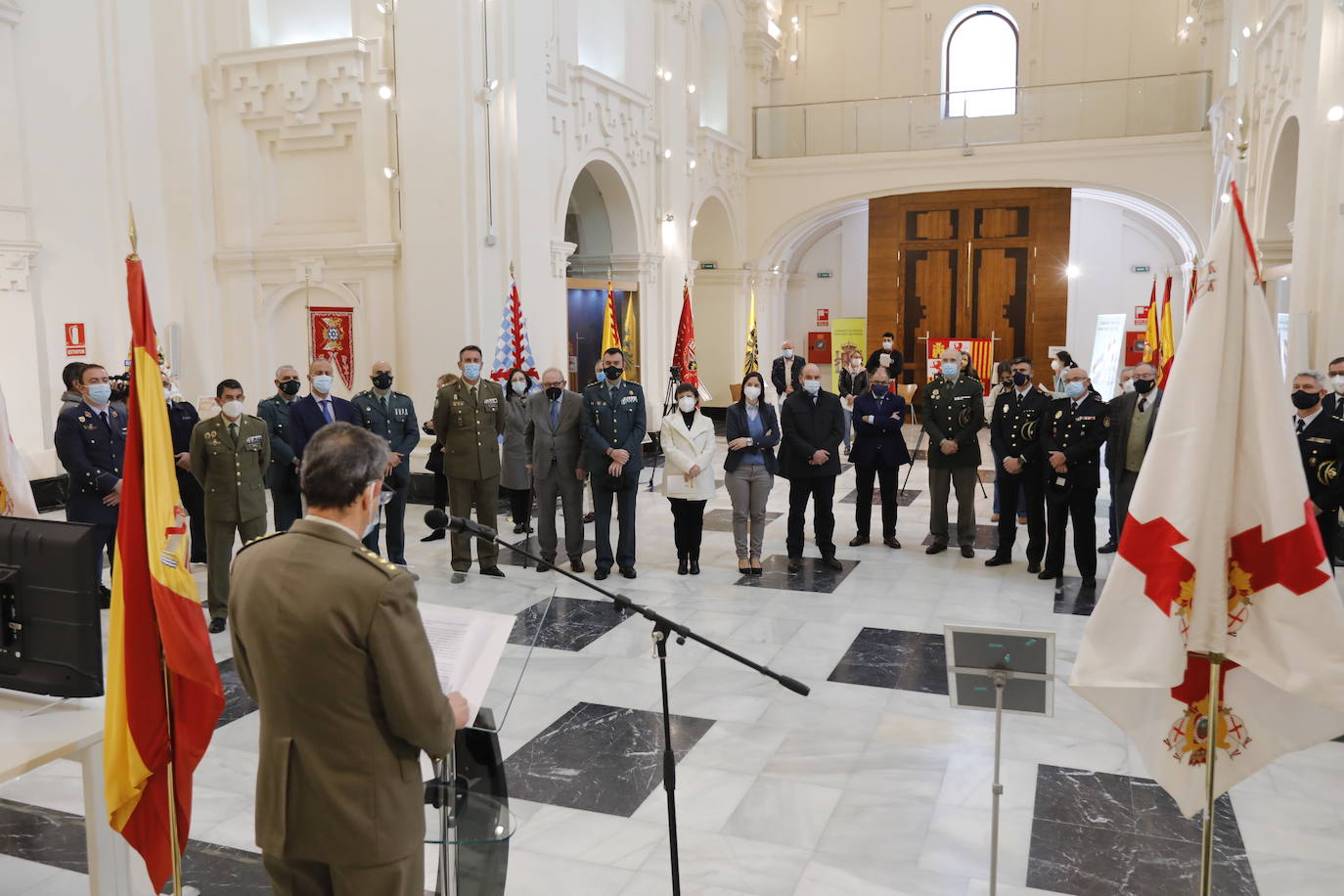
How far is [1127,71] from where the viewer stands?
17281 millimetres

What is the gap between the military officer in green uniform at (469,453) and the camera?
763 centimetres

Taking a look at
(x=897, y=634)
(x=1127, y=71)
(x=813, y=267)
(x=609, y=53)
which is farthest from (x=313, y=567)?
(x=813, y=267)

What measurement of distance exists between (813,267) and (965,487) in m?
14.4

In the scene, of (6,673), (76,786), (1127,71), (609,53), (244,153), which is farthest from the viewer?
(1127,71)

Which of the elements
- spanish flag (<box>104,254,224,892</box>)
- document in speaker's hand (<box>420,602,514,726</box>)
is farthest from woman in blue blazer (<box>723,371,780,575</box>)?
document in speaker's hand (<box>420,602,514,726</box>)

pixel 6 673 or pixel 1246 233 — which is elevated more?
pixel 1246 233

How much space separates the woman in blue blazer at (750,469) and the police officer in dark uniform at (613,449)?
2.24 ft

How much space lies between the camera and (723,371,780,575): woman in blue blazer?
301 inches

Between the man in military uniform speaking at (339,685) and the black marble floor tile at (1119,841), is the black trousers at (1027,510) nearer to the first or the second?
the black marble floor tile at (1119,841)

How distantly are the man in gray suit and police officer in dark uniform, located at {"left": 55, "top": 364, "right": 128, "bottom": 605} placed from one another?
9.13 feet

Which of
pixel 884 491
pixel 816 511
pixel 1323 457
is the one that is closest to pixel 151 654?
pixel 816 511

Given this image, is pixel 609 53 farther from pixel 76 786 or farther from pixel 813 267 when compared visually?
pixel 76 786

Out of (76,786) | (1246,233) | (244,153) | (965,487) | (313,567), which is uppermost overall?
(244,153)

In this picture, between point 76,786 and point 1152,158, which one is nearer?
point 76,786
